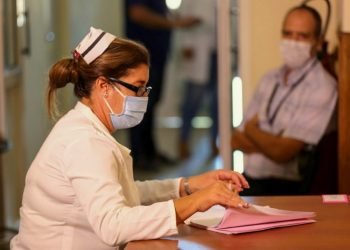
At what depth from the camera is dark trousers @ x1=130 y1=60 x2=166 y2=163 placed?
5824 mm

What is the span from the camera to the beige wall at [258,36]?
3703 millimetres

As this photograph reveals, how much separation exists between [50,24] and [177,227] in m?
3.20

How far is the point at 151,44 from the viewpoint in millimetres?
5773

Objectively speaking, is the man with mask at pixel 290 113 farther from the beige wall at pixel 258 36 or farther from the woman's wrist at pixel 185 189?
the woman's wrist at pixel 185 189

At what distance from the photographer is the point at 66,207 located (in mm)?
1906

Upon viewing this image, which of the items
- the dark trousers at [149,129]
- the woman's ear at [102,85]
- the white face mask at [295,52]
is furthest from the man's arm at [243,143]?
the dark trousers at [149,129]

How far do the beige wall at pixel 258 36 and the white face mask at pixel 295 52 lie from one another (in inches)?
13.0

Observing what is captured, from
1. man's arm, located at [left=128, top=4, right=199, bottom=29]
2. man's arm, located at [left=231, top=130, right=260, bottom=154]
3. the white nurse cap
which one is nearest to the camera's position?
the white nurse cap

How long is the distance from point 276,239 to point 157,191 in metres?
0.51

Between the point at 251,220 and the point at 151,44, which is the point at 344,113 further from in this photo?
the point at 151,44

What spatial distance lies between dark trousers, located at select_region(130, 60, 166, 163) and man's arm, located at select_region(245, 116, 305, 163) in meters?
2.44

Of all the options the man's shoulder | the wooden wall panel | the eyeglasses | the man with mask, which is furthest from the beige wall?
the eyeglasses

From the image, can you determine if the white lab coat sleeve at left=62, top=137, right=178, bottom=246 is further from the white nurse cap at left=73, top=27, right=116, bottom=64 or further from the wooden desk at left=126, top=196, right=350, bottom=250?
the white nurse cap at left=73, top=27, right=116, bottom=64

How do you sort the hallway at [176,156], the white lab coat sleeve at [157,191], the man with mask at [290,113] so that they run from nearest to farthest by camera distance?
1. the white lab coat sleeve at [157,191]
2. the man with mask at [290,113]
3. the hallway at [176,156]
